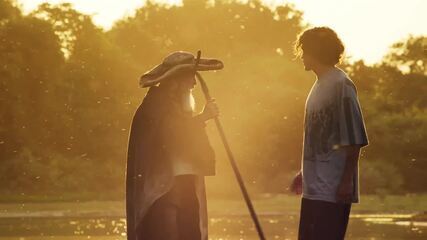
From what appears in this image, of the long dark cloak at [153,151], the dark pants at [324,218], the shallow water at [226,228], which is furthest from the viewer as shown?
the shallow water at [226,228]

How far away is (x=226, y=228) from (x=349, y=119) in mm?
13722

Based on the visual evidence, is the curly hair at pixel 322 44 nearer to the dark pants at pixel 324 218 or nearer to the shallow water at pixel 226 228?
the dark pants at pixel 324 218

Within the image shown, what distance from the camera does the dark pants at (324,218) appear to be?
7.12m

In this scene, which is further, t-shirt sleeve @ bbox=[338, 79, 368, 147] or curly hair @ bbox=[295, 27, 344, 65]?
curly hair @ bbox=[295, 27, 344, 65]

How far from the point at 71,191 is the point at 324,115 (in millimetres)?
27392

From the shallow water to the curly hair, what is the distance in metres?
10.8

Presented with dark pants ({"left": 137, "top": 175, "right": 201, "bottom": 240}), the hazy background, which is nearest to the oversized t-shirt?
dark pants ({"left": 137, "top": 175, "right": 201, "bottom": 240})

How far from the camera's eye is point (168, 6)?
199 feet

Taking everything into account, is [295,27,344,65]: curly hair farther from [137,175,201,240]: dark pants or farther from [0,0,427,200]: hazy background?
[0,0,427,200]: hazy background

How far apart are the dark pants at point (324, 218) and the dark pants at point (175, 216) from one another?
127 centimetres

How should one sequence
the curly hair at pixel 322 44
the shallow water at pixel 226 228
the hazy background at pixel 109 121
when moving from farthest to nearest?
the hazy background at pixel 109 121 → the shallow water at pixel 226 228 → the curly hair at pixel 322 44

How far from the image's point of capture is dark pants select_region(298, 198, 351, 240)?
7.12 m

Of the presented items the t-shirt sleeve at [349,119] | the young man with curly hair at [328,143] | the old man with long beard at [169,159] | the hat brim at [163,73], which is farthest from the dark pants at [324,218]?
the hat brim at [163,73]

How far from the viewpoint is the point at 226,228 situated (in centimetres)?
2075
